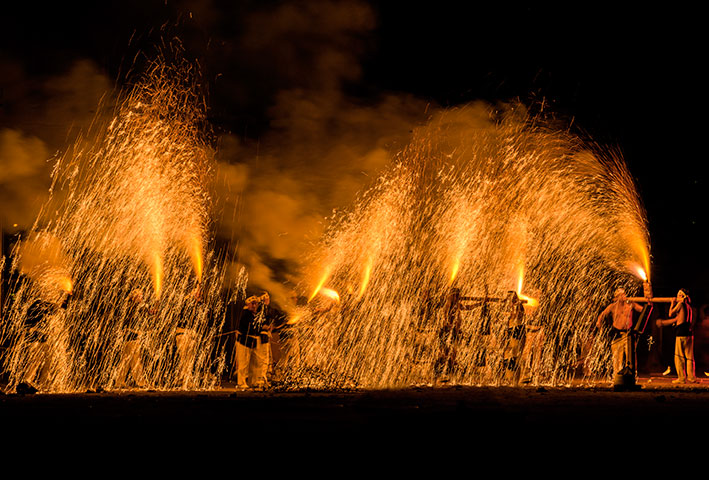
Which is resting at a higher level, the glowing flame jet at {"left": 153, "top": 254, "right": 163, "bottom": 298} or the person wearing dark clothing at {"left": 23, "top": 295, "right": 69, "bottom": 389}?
the glowing flame jet at {"left": 153, "top": 254, "right": 163, "bottom": 298}

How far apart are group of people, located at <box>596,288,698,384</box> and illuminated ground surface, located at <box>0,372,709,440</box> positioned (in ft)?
4.33

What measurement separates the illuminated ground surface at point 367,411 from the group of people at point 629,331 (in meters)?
1.32

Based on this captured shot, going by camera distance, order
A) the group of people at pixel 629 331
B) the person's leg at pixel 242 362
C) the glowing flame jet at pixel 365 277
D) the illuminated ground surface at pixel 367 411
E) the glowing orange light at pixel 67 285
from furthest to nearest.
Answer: the glowing flame jet at pixel 365 277
the group of people at pixel 629 331
the person's leg at pixel 242 362
the glowing orange light at pixel 67 285
the illuminated ground surface at pixel 367 411

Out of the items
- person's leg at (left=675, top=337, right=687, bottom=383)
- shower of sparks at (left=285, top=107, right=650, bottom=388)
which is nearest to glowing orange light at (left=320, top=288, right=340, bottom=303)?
shower of sparks at (left=285, top=107, right=650, bottom=388)

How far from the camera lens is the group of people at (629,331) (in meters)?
12.8

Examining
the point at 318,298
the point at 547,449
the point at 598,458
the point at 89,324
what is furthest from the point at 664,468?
the point at 318,298

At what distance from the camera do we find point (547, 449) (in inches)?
206

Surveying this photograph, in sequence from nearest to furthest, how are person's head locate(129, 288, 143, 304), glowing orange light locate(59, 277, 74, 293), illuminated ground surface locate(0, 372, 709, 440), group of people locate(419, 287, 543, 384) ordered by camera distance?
1. illuminated ground surface locate(0, 372, 709, 440)
2. person's head locate(129, 288, 143, 304)
3. glowing orange light locate(59, 277, 74, 293)
4. group of people locate(419, 287, 543, 384)

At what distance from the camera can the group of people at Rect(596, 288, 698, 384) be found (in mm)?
12812

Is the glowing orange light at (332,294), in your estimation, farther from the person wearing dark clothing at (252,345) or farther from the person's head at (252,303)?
the person's head at (252,303)

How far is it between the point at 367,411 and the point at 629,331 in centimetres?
624

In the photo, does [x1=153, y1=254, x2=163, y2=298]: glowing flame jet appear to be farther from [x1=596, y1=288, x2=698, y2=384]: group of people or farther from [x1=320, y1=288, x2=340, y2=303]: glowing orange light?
[x1=596, y1=288, x2=698, y2=384]: group of people

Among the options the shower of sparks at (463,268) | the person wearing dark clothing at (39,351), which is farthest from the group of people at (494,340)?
the person wearing dark clothing at (39,351)

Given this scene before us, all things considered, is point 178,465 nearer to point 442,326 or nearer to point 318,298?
point 442,326
